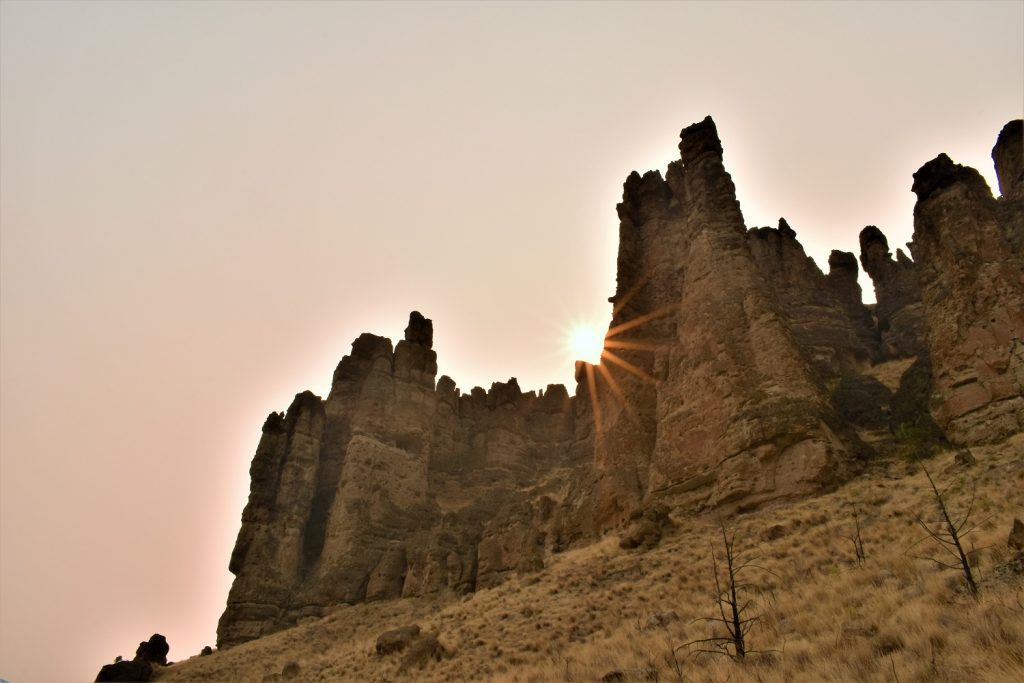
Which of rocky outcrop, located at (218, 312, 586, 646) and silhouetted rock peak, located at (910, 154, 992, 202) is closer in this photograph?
silhouetted rock peak, located at (910, 154, 992, 202)

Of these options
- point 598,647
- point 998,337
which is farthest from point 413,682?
point 998,337

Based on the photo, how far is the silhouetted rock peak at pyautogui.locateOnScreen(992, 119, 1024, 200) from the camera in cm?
3425

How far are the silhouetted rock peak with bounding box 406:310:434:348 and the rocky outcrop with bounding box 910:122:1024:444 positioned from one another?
41.9 meters

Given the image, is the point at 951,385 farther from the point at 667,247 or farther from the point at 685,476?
the point at 667,247

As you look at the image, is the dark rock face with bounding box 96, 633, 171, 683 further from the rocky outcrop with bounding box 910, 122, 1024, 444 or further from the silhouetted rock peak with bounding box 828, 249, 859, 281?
the silhouetted rock peak with bounding box 828, 249, 859, 281

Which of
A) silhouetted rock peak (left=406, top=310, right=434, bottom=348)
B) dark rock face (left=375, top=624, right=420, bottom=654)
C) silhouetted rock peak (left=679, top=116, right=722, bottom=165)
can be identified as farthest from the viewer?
silhouetted rock peak (left=406, top=310, right=434, bottom=348)

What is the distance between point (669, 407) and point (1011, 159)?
23.7 meters

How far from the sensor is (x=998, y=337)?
75.7ft

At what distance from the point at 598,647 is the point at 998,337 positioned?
59.7 feet

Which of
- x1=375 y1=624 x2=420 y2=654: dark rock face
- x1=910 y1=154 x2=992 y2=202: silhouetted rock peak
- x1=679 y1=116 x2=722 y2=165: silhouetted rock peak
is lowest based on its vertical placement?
x1=375 y1=624 x2=420 y2=654: dark rock face

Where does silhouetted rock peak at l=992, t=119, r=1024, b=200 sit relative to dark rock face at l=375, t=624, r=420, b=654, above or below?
above

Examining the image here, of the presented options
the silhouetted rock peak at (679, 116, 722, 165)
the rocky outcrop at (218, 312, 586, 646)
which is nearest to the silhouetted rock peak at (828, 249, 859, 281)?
the silhouetted rock peak at (679, 116, 722, 165)

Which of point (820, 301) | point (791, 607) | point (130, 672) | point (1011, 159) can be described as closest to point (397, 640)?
point (791, 607)

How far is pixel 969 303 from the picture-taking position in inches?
963
